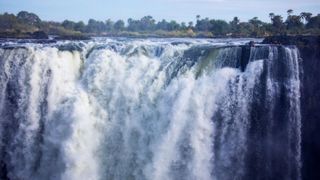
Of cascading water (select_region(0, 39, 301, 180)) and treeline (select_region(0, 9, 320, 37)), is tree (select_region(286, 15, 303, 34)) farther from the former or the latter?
cascading water (select_region(0, 39, 301, 180))

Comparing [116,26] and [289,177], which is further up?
[116,26]

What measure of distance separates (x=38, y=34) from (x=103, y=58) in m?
9.34

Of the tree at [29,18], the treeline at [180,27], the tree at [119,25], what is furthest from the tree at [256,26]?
the tree at [29,18]

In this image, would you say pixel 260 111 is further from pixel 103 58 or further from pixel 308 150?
pixel 103 58

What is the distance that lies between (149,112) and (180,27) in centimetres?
2192

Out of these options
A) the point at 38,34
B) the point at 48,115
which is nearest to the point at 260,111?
the point at 48,115

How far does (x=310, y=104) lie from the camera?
16.8 meters

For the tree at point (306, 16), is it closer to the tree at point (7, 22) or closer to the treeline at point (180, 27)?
the treeline at point (180, 27)

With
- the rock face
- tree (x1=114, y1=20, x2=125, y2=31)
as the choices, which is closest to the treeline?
tree (x1=114, y1=20, x2=125, y2=31)

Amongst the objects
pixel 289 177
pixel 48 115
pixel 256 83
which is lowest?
pixel 289 177

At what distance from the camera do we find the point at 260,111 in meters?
16.5

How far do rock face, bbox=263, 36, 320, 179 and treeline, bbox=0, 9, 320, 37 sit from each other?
958 cm

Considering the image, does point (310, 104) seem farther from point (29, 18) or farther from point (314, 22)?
point (29, 18)

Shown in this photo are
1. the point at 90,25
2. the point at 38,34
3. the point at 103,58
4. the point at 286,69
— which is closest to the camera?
the point at 286,69
